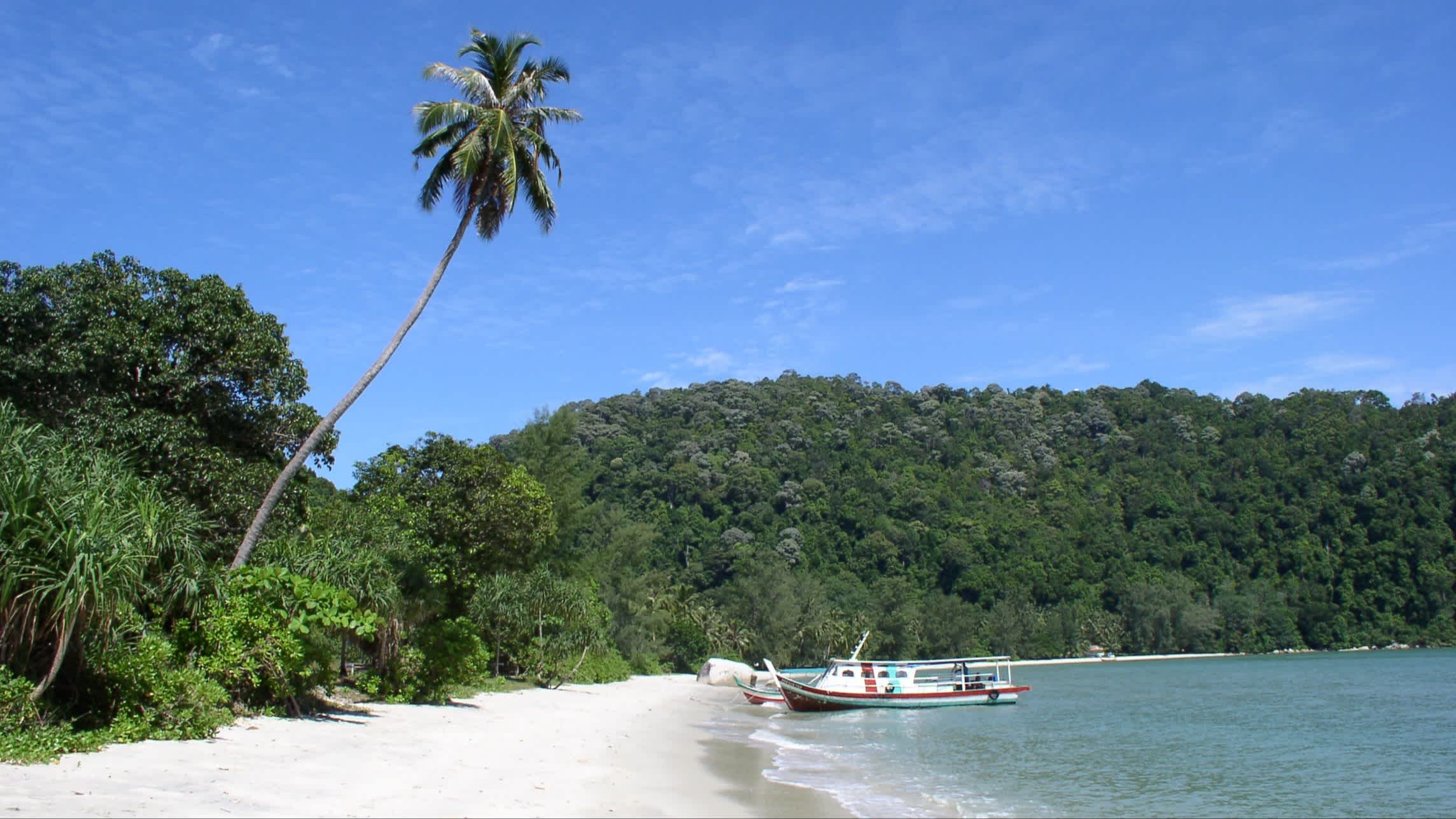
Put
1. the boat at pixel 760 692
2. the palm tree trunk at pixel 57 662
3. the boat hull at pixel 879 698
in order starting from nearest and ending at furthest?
the palm tree trunk at pixel 57 662 → the boat hull at pixel 879 698 → the boat at pixel 760 692

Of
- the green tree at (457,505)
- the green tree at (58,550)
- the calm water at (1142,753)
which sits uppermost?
the green tree at (457,505)

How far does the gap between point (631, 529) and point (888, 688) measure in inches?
1091

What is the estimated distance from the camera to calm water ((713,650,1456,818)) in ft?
52.2

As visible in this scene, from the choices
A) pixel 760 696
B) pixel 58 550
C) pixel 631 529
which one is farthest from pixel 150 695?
pixel 631 529

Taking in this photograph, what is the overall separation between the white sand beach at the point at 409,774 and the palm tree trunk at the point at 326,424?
3.32 meters

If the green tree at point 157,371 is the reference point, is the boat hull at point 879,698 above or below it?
below

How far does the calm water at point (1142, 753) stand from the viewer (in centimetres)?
1591

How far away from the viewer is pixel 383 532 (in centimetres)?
2178

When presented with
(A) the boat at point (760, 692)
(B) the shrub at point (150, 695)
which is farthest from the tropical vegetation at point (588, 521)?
(A) the boat at point (760, 692)

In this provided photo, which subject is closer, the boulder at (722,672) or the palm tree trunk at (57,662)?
the palm tree trunk at (57,662)

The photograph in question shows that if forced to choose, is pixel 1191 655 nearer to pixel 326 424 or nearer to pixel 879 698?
pixel 879 698

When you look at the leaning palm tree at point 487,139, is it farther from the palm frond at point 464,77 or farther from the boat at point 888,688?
the boat at point 888,688

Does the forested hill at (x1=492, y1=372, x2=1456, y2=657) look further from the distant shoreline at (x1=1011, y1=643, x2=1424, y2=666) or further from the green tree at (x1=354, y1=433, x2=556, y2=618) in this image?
the green tree at (x1=354, y1=433, x2=556, y2=618)

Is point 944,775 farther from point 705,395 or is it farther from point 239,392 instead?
point 705,395
